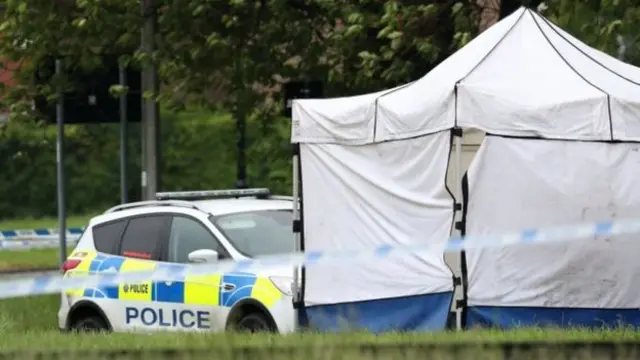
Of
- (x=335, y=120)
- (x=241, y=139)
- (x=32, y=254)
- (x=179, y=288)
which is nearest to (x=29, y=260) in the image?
(x=32, y=254)

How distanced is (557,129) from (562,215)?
61 centimetres

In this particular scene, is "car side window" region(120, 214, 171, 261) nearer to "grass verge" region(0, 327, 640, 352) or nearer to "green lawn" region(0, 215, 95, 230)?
"grass verge" region(0, 327, 640, 352)

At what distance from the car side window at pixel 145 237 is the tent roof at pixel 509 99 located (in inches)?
72.7

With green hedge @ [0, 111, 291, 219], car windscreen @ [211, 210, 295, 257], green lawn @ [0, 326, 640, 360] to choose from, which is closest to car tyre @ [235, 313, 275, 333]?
car windscreen @ [211, 210, 295, 257]

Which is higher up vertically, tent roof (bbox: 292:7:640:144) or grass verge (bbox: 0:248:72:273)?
tent roof (bbox: 292:7:640:144)

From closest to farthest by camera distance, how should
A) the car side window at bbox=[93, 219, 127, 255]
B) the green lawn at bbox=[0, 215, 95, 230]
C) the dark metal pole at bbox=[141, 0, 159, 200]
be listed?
1. the car side window at bbox=[93, 219, 127, 255]
2. the dark metal pole at bbox=[141, 0, 159, 200]
3. the green lawn at bbox=[0, 215, 95, 230]

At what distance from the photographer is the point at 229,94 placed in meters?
16.7

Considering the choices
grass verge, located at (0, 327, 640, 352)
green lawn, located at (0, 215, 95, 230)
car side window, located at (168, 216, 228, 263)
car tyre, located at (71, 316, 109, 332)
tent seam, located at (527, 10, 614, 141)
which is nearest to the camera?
grass verge, located at (0, 327, 640, 352)

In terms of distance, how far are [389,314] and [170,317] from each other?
7.09 feet

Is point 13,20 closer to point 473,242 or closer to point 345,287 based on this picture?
point 345,287

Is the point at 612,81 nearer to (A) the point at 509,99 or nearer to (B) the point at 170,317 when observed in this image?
(A) the point at 509,99

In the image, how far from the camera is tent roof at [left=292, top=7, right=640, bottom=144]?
378 inches

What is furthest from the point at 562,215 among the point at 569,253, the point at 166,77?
the point at 166,77

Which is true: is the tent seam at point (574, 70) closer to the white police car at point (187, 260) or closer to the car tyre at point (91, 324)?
the white police car at point (187, 260)
